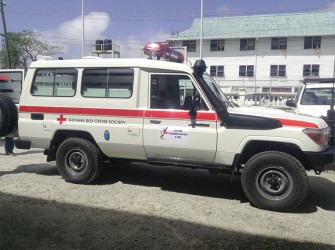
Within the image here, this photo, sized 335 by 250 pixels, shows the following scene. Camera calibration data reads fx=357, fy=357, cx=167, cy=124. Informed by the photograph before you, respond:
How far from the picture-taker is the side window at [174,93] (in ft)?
18.9

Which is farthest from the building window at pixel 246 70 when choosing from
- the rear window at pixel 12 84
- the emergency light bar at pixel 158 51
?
the rear window at pixel 12 84

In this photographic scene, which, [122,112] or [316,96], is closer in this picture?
[122,112]

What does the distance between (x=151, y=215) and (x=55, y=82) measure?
10.6 ft

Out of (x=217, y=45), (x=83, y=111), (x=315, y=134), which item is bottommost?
(x=315, y=134)

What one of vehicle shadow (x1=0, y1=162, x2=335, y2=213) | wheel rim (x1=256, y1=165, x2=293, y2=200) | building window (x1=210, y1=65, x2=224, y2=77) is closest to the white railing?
vehicle shadow (x1=0, y1=162, x2=335, y2=213)

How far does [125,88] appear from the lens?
20.4 ft

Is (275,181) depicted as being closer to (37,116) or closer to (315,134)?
(315,134)

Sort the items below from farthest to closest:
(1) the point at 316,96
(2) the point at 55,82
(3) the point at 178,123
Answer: (1) the point at 316,96
(2) the point at 55,82
(3) the point at 178,123

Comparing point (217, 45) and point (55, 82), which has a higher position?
point (217, 45)

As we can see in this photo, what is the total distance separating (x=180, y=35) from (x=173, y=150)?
37.0 m

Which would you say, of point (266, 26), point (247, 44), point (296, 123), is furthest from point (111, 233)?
point (266, 26)

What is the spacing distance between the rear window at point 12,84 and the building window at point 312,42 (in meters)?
35.1

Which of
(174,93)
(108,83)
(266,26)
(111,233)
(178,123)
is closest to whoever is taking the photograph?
(111,233)

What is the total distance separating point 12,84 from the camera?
8406 mm
